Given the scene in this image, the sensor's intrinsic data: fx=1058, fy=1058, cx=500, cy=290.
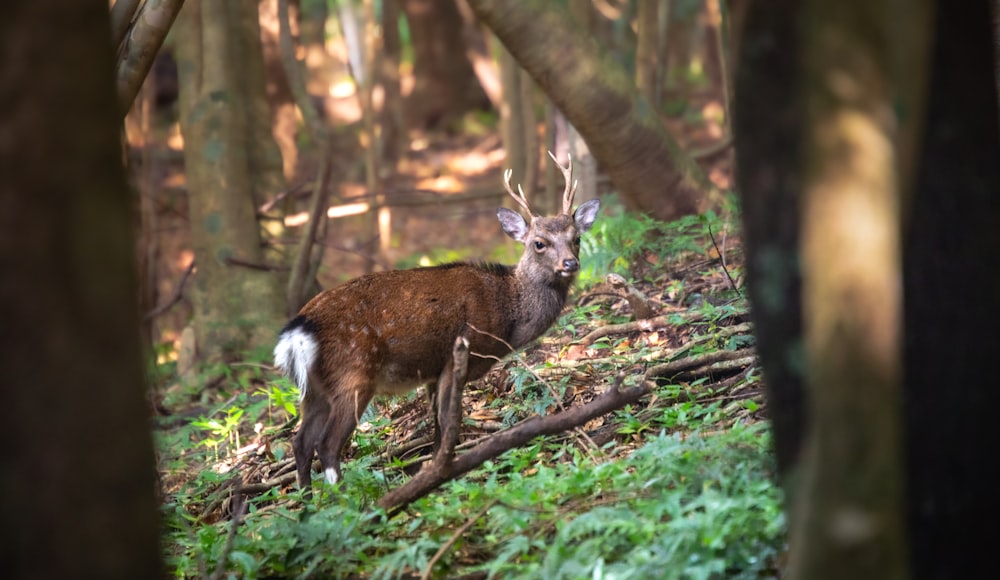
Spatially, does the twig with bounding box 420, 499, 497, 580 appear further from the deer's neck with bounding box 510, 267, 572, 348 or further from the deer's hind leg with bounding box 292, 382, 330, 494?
the deer's neck with bounding box 510, 267, 572, 348

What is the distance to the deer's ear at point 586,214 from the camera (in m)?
7.62

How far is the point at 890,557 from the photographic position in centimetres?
248

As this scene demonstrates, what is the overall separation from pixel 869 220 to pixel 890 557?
2.60ft

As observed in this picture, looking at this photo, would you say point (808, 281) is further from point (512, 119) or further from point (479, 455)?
point (512, 119)

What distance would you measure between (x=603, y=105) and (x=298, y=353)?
3717 mm

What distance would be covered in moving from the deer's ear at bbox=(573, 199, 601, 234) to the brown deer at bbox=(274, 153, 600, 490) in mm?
1009

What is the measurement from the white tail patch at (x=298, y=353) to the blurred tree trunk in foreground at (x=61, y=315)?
12.2ft

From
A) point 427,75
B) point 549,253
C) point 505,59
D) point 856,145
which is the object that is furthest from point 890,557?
point 427,75

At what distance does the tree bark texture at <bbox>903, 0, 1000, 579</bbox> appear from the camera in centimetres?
294

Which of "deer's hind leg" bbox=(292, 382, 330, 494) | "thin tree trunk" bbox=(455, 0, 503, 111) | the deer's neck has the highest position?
"thin tree trunk" bbox=(455, 0, 503, 111)

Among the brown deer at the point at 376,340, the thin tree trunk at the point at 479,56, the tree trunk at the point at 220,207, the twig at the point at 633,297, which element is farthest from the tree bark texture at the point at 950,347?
the thin tree trunk at the point at 479,56

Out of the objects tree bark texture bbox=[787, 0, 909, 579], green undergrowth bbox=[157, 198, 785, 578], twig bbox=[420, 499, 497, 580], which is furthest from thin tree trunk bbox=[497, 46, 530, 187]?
tree bark texture bbox=[787, 0, 909, 579]

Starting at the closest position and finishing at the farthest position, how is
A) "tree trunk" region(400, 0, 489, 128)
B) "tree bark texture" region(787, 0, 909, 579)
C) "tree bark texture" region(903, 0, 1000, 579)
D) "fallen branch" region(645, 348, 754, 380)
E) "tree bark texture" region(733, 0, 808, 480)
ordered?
"tree bark texture" region(787, 0, 909, 579) < "tree bark texture" region(733, 0, 808, 480) < "tree bark texture" region(903, 0, 1000, 579) < "fallen branch" region(645, 348, 754, 380) < "tree trunk" region(400, 0, 489, 128)

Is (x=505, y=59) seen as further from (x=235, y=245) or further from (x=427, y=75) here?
(x=427, y=75)
